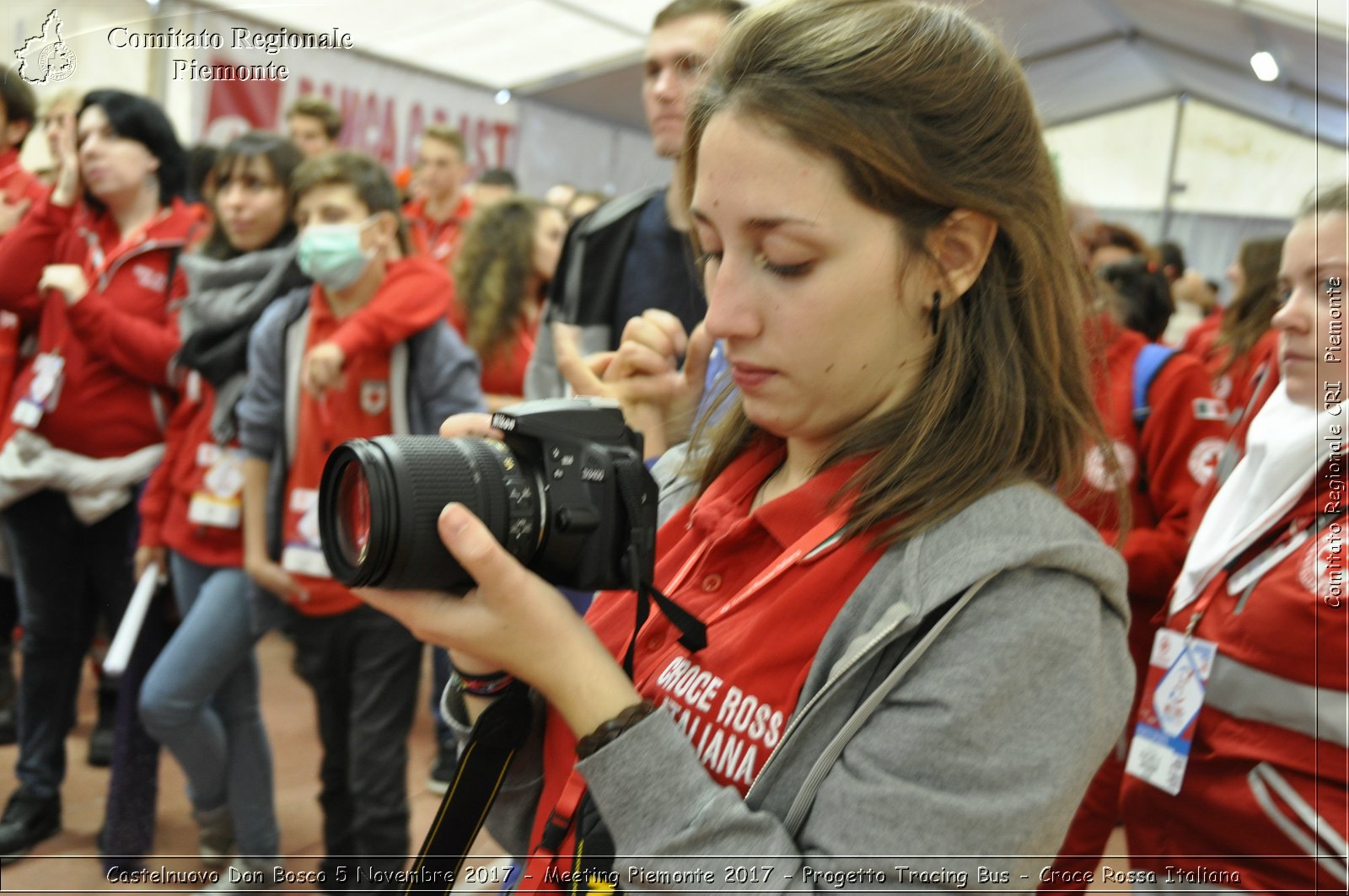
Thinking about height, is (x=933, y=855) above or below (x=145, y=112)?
below

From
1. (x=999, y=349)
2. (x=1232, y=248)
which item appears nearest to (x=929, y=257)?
(x=999, y=349)

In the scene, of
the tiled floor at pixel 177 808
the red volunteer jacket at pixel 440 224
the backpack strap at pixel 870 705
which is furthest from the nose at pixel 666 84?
the red volunteer jacket at pixel 440 224

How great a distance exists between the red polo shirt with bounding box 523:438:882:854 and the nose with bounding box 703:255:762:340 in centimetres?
13

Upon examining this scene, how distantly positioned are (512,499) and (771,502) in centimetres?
21

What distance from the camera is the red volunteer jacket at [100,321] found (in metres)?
2.42

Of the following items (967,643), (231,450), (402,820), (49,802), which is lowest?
(49,802)

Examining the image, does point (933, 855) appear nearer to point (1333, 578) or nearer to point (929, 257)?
point (929, 257)

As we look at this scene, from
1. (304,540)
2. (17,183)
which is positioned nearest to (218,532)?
(304,540)

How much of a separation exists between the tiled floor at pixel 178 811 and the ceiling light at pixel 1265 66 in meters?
3.50

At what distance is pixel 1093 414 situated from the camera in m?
0.91

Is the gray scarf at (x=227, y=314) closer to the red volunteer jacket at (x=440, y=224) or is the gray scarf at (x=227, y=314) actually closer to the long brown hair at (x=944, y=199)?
the long brown hair at (x=944, y=199)

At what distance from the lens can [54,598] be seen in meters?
2.52

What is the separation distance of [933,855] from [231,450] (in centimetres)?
197

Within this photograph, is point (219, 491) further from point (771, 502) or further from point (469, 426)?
point (771, 502)
